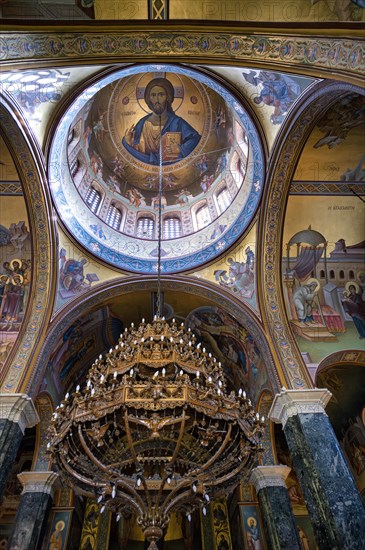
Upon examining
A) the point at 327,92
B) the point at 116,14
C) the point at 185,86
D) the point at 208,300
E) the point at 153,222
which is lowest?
the point at 116,14

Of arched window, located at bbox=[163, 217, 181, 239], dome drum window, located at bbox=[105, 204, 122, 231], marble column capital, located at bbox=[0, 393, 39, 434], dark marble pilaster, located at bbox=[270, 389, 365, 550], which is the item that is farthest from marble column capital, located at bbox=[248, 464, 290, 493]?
dome drum window, located at bbox=[105, 204, 122, 231]

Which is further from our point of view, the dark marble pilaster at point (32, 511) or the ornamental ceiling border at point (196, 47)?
the dark marble pilaster at point (32, 511)

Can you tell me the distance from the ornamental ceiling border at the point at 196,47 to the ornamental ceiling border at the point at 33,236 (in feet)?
10.3

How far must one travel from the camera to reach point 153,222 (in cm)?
1416

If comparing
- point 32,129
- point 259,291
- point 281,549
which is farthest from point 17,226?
point 281,549

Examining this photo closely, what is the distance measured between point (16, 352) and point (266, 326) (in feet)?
19.1

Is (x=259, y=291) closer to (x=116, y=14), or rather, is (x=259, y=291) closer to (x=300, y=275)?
(x=300, y=275)

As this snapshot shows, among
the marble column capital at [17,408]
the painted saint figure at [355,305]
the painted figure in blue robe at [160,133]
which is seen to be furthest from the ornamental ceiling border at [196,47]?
the painted figure in blue robe at [160,133]

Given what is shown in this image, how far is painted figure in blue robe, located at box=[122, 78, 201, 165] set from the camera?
13422mm

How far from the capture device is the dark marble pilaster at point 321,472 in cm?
723

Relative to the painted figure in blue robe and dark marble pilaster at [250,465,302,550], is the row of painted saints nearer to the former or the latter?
the painted figure in blue robe

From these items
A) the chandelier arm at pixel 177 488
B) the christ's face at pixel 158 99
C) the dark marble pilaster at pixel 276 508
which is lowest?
the chandelier arm at pixel 177 488

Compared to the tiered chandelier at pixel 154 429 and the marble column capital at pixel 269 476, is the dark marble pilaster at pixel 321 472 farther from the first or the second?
the tiered chandelier at pixel 154 429

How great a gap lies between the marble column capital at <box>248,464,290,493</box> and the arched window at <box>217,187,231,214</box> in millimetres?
7046
